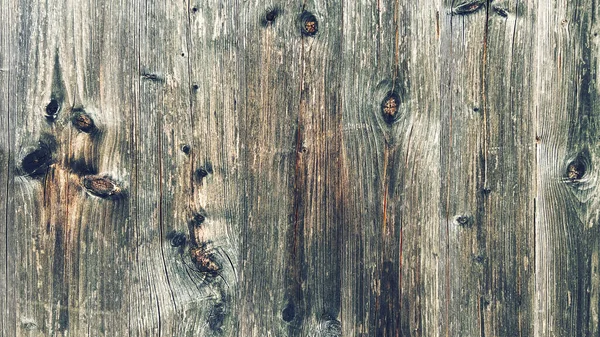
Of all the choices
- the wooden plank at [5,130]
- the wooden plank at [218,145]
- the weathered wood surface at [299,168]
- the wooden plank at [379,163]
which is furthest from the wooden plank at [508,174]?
the wooden plank at [5,130]

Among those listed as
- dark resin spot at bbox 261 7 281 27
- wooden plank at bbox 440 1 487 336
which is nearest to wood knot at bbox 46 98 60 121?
dark resin spot at bbox 261 7 281 27

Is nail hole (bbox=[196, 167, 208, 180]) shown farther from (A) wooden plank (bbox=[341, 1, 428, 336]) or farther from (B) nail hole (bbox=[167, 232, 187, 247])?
(A) wooden plank (bbox=[341, 1, 428, 336])

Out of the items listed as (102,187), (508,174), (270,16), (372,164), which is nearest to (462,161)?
(508,174)

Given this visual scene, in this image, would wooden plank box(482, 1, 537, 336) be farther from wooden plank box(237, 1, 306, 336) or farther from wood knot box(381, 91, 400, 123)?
wooden plank box(237, 1, 306, 336)

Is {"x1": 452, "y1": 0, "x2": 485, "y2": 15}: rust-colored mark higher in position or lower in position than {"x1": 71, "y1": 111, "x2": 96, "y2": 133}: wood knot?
higher

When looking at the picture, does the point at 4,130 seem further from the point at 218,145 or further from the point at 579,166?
the point at 579,166

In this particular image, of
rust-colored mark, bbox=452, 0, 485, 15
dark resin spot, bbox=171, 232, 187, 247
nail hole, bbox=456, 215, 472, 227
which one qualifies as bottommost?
dark resin spot, bbox=171, 232, 187, 247
